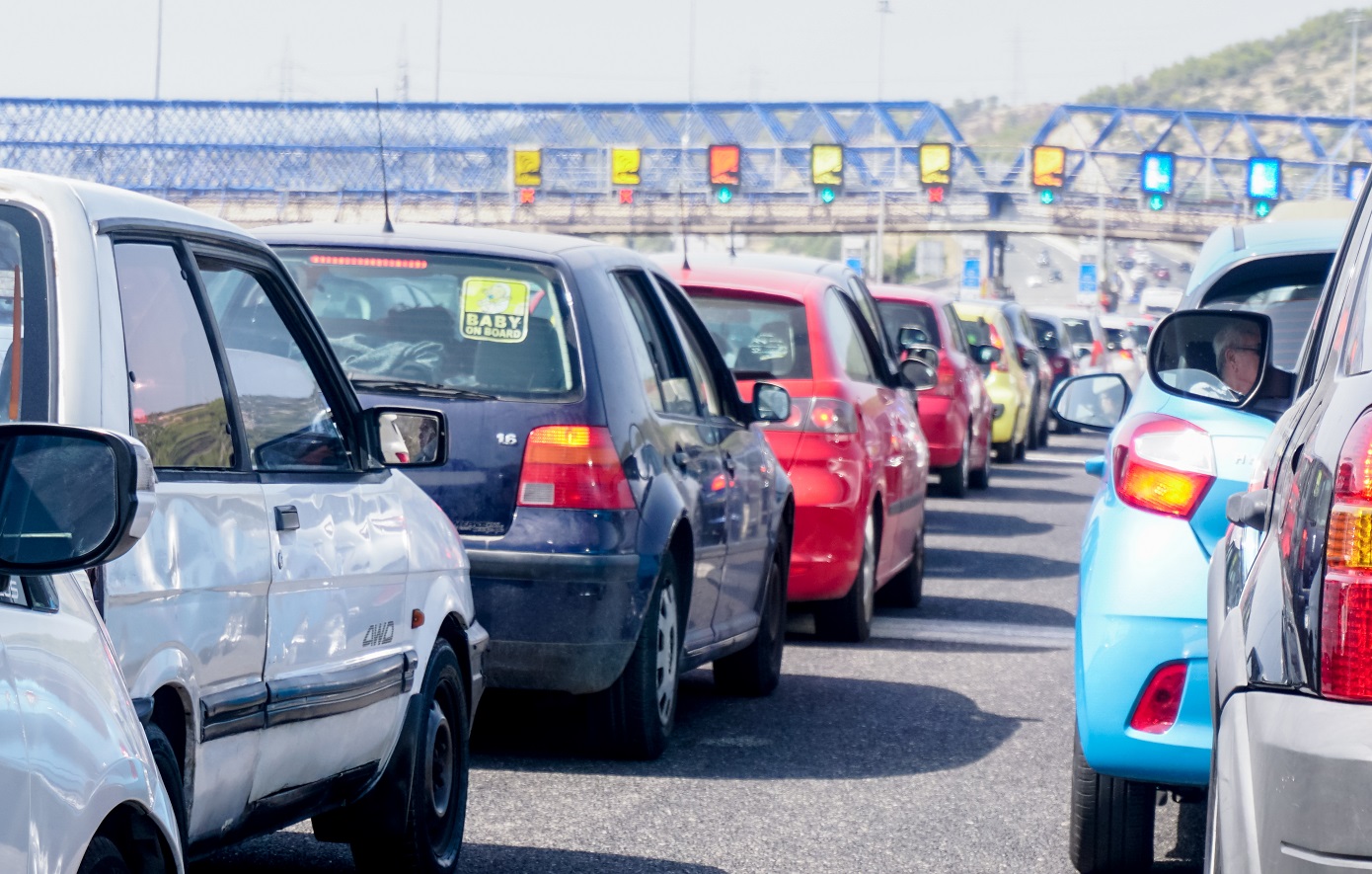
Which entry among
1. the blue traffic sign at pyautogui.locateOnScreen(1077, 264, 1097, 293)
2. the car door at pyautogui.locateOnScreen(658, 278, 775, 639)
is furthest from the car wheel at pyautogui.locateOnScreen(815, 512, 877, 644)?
the blue traffic sign at pyautogui.locateOnScreen(1077, 264, 1097, 293)

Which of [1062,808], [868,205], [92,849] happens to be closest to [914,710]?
[1062,808]

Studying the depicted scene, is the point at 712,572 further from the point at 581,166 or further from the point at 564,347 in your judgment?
the point at 581,166

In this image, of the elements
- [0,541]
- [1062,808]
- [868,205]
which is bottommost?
[1062,808]

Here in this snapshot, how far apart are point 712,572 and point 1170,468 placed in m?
2.73

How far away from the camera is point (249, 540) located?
12.9ft

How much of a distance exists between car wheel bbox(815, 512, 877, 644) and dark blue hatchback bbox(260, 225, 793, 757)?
2337 mm

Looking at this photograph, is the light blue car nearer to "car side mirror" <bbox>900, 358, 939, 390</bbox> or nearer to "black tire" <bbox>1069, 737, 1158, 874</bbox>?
"black tire" <bbox>1069, 737, 1158, 874</bbox>

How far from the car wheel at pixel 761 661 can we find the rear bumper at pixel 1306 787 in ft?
17.8

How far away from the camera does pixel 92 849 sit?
8.65 ft

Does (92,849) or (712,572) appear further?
(712,572)

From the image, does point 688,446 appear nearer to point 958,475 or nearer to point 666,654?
point 666,654

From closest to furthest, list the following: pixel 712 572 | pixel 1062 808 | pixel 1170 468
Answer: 1. pixel 1170 468
2. pixel 1062 808
3. pixel 712 572

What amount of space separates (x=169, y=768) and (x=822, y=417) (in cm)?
609

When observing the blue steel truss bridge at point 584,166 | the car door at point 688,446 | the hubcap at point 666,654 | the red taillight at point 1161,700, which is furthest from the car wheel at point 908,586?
the blue steel truss bridge at point 584,166
